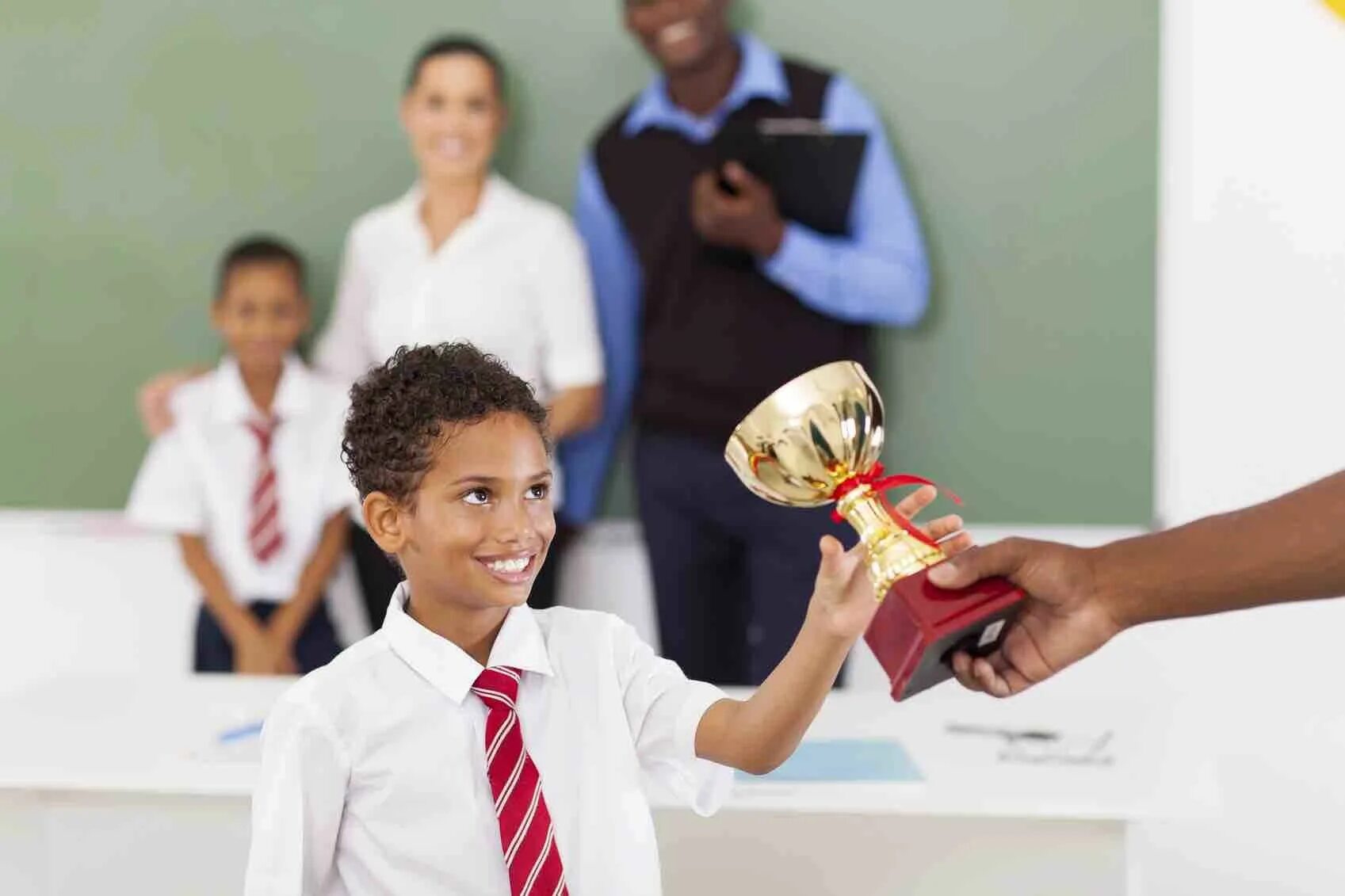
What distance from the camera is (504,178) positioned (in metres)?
3.30

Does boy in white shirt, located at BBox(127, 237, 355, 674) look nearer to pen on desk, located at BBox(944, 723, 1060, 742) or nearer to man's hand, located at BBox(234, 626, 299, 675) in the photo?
man's hand, located at BBox(234, 626, 299, 675)

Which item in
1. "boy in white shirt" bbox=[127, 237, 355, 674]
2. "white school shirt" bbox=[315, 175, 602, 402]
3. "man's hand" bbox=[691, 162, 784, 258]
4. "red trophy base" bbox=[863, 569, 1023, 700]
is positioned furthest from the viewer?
"boy in white shirt" bbox=[127, 237, 355, 674]

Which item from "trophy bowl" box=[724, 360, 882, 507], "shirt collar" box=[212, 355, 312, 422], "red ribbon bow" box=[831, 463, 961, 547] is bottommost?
"shirt collar" box=[212, 355, 312, 422]

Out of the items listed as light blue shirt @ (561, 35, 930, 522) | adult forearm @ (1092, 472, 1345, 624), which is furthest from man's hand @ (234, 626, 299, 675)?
adult forearm @ (1092, 472, 1345, 624)

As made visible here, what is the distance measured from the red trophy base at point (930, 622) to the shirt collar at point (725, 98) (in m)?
1.82

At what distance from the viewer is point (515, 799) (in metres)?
1.41

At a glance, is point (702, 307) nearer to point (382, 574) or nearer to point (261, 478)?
point (382, 574)

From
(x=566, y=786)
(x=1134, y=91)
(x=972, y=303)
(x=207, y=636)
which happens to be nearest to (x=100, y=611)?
(x=207, y=636)

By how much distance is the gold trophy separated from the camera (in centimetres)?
143

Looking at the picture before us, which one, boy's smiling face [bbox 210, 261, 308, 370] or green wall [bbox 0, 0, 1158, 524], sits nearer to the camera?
green wall [bbox 0, 0, 1158, 524]

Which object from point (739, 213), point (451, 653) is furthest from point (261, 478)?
point (451, 653)

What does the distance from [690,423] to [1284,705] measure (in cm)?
144

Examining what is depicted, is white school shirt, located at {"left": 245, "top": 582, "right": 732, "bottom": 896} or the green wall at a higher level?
the green wall

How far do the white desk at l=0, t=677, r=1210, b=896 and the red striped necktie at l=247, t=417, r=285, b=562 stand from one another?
0.94m
